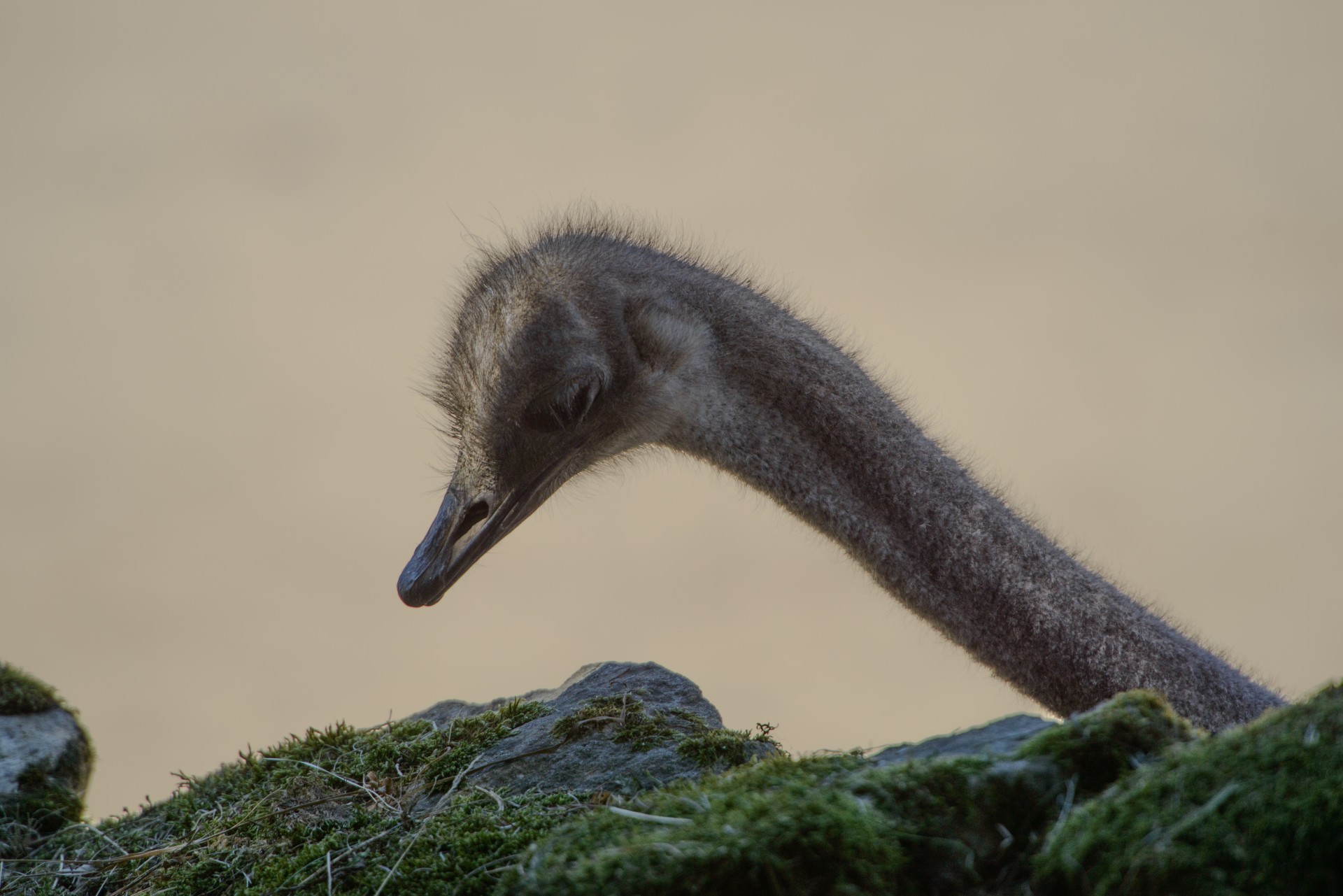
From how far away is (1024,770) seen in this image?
1.43 metres

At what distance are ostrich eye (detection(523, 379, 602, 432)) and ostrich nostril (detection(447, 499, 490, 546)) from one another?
0.23m

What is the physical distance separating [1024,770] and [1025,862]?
13 cm

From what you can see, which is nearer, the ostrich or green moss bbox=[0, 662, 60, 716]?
the ostrich

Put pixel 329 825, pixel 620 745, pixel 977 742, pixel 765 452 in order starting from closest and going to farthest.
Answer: pixel 977 742, pixel 329 825, pixel 620 745, pixel 765 452

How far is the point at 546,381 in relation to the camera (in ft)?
9.90

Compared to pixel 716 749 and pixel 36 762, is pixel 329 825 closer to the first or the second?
pixel 716 749

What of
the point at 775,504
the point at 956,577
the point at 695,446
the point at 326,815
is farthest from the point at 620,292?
the point at 326,815

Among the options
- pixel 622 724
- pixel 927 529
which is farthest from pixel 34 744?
pixel 927 529

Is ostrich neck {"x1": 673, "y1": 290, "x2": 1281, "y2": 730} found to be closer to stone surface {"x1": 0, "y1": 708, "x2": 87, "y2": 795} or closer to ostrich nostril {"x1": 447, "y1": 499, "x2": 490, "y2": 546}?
ostrich nostril {"x1": 447, "y1": 499, "x2": 490, "y2": 546}

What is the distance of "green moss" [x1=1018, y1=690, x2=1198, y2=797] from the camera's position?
144 centimetres

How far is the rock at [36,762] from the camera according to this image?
3.01m

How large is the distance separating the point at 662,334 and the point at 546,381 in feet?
1.17

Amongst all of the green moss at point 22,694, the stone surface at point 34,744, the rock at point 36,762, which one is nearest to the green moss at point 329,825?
the rock at point 36,762

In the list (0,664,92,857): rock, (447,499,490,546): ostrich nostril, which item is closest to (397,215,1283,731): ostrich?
(447,499,490,546): ostrich nostril
